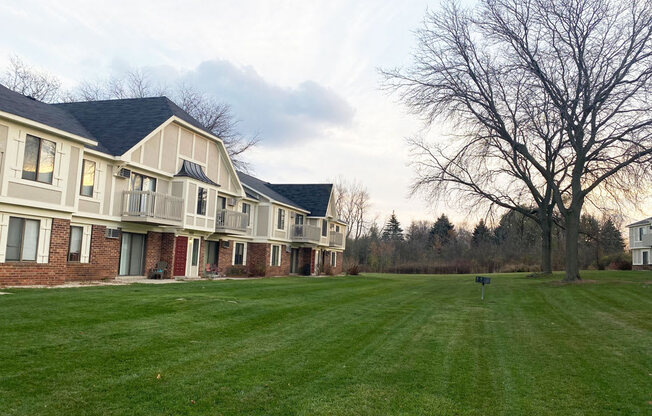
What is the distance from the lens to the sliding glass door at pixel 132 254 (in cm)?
1969

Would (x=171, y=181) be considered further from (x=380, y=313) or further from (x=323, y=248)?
(x=323, y=248)

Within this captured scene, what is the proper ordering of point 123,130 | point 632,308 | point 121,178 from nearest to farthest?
point 632,308
point 121,178
point 123,130

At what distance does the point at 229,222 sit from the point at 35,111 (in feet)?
40.1

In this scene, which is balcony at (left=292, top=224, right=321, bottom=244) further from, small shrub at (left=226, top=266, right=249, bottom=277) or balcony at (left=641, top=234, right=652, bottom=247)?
balcony at (left=641, top=234, right=652, bottom=247)

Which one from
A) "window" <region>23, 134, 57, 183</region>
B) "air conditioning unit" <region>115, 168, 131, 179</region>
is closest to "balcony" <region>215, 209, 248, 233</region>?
"air conditioning unit" <region>115, 168, 131, 179</region>

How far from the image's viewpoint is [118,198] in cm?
1886

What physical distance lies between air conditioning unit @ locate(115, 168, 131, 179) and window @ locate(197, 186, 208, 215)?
401 centimetres

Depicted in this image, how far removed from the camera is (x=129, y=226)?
19562 millimetres

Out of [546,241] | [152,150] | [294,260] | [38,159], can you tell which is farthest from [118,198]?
[546,241]

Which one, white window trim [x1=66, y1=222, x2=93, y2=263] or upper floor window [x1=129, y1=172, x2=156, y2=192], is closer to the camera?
white window trim [x1=66, y1=222, x2=93, y2=263]

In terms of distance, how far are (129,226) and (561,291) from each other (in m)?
18.0

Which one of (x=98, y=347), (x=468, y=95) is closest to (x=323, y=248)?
→ (x=468, y=95)

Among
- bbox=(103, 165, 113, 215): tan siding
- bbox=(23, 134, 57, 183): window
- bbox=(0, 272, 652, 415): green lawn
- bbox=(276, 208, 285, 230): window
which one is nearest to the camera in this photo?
bbox=(0, 272, 652, 415): green lawn

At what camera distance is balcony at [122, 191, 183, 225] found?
1898 centimetres
